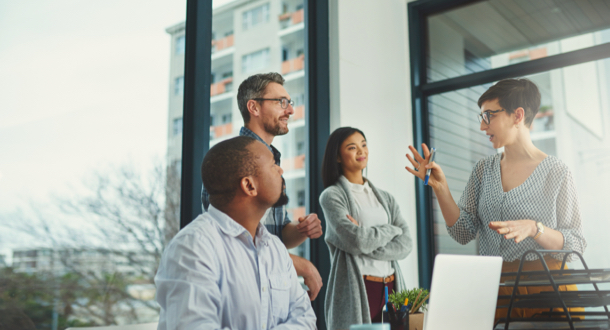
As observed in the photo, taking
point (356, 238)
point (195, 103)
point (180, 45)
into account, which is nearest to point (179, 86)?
point (195, 103)

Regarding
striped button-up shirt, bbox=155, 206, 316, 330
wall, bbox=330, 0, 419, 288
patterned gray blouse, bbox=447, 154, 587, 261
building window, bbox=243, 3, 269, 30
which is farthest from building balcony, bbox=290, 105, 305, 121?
striped button-up shirt, bbox=155, 206, 316, 330

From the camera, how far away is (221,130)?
108 inches

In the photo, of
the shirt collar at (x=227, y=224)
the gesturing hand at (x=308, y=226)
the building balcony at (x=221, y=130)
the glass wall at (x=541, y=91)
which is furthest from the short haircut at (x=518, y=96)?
the glass wall at (x=541, y=91)

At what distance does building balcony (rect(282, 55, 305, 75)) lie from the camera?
3.25 meters

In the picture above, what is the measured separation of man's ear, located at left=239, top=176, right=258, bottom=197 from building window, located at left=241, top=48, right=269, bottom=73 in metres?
1.64

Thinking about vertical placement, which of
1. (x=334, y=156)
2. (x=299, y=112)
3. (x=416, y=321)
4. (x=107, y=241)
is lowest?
(x=416, y=321)

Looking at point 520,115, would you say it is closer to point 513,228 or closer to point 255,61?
point 513,228

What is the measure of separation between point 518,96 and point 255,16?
1.66 meters

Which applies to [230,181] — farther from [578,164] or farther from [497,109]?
[578,164]

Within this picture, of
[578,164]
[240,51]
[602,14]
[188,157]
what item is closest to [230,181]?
[188,157]

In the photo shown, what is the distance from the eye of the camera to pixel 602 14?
3.44 m

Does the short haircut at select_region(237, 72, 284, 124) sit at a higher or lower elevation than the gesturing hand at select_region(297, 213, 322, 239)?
higher

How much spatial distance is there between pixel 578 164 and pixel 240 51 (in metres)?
2.37

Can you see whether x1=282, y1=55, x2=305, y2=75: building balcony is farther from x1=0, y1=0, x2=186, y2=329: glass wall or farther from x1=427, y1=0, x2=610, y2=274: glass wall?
x1=427, y1=0, x2=610, y2=274: glass wall
